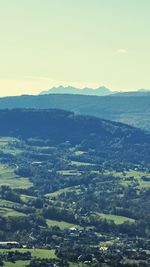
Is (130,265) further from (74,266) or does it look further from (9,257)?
(9,257)

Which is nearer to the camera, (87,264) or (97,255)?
(87,264)

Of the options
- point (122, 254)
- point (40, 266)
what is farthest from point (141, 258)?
point (40, 266)

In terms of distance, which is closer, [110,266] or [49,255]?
[110,266]

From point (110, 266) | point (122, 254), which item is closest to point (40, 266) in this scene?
point (110, 266)

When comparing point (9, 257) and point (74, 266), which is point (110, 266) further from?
point (9, 257)

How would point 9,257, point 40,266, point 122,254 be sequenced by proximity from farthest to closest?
point 122,254
point 9,257
point 40,266

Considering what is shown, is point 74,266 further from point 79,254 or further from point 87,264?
point 79,254

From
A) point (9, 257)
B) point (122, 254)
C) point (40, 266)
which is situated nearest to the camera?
point (40, 266)
